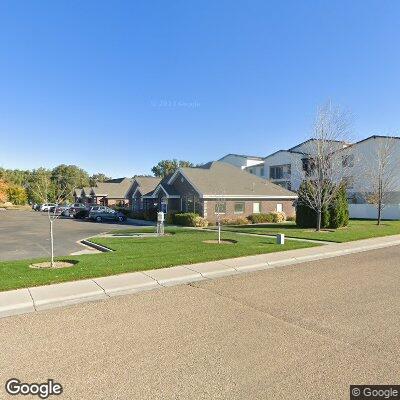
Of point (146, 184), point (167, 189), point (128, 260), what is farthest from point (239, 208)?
point (128, 260)

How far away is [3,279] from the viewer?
27.9ft

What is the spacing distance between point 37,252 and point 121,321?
987 cm

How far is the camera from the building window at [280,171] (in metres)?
55.2

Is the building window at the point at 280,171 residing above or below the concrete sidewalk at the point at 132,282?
above

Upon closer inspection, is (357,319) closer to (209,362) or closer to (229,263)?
(209,362)

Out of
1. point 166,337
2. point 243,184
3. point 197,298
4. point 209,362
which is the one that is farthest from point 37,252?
point 243,184

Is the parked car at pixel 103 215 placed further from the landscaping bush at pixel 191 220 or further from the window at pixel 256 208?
the window at pixel 256 208

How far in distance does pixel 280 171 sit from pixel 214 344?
54514 mm

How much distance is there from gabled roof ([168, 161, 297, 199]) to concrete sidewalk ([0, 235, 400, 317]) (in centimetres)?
1815

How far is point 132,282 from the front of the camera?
8.60m

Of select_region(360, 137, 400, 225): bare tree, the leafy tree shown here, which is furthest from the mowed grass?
the leafy tree

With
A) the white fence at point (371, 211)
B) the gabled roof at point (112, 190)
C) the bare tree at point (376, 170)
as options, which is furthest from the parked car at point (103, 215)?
the white fence at point (371, 211)

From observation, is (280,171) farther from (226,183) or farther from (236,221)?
(236,221)

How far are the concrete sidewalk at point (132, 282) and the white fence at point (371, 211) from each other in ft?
98.3
